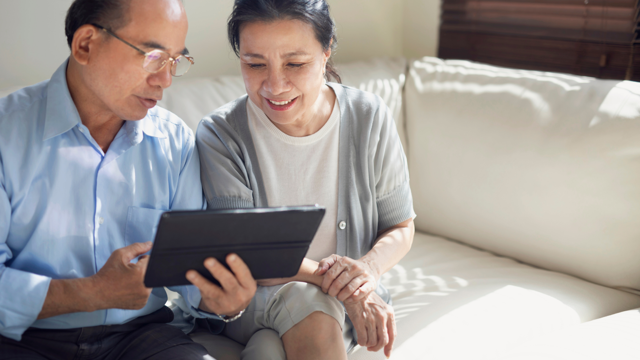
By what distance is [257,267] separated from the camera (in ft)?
3.54

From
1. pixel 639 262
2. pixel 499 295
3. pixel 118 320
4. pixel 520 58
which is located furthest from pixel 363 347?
pixel 520 58

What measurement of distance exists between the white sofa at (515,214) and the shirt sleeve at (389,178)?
30cm

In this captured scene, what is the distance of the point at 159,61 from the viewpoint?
121 cm

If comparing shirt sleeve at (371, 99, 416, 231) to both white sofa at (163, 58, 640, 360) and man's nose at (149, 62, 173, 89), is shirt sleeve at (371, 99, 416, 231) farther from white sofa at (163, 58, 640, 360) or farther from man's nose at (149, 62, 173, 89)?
man's nose at (149, 62, 173, 89)

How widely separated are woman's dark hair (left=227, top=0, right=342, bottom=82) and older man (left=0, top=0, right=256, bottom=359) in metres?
0.18

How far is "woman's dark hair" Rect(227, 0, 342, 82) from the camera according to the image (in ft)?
4.36

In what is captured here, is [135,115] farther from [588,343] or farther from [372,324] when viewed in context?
[588,343]

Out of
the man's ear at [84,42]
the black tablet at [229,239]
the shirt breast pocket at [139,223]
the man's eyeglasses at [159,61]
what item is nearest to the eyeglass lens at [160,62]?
the man's eyeglasses at [159,61]

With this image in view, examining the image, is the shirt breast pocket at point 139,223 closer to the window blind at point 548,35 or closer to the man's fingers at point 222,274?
the man's fingers at point 222,274

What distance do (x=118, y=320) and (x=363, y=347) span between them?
0.61 metres

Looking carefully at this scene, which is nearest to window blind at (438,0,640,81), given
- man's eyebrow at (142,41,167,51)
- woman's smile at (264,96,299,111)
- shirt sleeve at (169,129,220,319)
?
woman's smile at (264,96,299,111)

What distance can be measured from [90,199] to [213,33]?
113 cm

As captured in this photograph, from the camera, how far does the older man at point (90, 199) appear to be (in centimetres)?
111

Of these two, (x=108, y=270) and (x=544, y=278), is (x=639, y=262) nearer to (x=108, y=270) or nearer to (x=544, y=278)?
(x=544, y=278)
